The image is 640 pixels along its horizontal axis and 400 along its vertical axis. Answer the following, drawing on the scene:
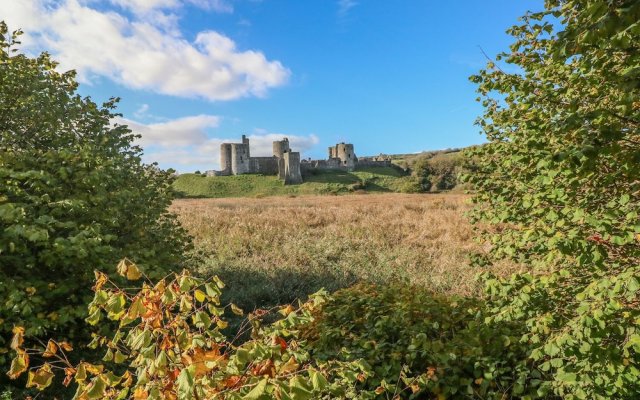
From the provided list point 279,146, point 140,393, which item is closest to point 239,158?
point 279,146

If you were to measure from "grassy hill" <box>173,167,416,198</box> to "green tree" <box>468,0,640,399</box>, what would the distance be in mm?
56435

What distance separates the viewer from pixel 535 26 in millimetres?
5488

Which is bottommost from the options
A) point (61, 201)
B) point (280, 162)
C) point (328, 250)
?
point (328, 250)

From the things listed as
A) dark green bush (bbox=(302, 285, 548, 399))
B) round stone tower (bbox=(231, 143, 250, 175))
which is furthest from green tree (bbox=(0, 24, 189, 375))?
round stone tower (bbox=(231, 143, 250, 175))

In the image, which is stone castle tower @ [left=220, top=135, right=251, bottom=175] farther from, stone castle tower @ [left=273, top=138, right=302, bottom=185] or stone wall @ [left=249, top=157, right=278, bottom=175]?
stone castle tower @ [left=273, top=138, right=302, bottom=185]

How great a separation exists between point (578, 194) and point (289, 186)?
216 feet

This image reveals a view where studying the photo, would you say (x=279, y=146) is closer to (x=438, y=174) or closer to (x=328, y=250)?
(x=438, y=174)

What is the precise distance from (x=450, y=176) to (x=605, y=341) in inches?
2140

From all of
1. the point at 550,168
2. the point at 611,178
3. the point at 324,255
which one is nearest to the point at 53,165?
the point at 550,168

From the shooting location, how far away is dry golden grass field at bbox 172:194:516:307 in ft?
38.0

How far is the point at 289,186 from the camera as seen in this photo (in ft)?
230

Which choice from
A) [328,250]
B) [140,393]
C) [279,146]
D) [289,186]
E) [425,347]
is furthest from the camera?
[279,146]

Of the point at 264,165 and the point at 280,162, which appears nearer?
the point at 280,162

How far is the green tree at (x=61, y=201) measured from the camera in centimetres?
580
